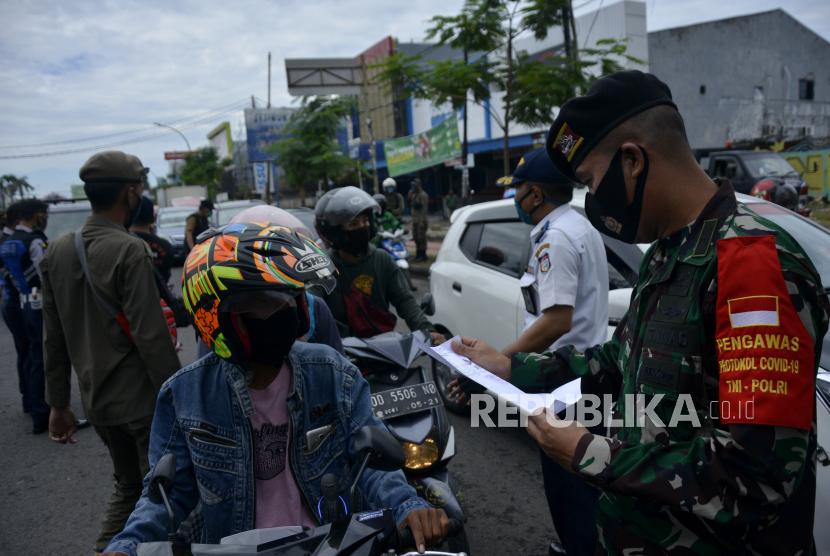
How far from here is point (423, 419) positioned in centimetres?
265

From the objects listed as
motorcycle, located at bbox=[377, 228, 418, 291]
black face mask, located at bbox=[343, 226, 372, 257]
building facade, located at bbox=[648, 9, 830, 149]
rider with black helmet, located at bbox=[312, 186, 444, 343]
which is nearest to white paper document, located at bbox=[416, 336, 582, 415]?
rider with black helmet, located at bbox=[312, 186, 444, 343]

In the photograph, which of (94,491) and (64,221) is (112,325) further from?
(64,221)

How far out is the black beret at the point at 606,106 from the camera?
4.45ft

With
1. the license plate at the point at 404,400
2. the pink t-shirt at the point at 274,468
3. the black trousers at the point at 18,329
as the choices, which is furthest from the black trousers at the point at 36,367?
the pink t-shirt at the point at 274,468

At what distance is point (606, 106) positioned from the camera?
137cm

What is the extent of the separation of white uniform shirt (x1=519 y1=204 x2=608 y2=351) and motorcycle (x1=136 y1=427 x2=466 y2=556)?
129 centimetres

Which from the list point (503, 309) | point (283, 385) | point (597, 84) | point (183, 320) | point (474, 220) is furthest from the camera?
point (474, 220)

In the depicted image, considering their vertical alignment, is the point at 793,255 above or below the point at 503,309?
above

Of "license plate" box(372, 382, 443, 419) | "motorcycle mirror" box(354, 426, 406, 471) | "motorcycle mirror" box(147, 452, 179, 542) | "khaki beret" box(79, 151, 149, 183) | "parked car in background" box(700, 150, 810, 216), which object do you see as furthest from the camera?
"parked car in background" box(700, 150, 810, 216)

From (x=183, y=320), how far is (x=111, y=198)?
1139 millimetres

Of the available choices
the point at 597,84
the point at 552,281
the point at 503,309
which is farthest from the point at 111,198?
the point at 503,309

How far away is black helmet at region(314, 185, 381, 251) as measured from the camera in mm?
3270

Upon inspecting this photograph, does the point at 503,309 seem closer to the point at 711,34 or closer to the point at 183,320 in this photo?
the point at 183,320

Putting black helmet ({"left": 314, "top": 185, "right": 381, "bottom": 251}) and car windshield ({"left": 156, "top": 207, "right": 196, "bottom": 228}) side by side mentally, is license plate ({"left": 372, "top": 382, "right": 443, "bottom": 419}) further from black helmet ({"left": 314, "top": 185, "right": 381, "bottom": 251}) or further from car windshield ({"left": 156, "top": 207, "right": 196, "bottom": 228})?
car windshield ({"left": 156, "top": 207, "right": 196, "bottom": 228})
